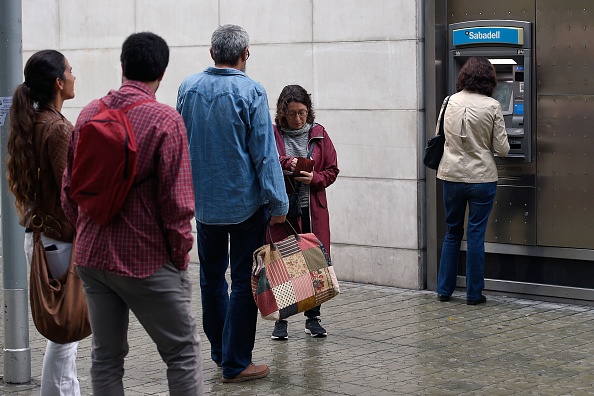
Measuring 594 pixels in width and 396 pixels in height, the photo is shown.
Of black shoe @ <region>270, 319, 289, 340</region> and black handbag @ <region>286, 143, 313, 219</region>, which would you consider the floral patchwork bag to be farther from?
black shoe @ <region>270, 319, 289, 340</region>

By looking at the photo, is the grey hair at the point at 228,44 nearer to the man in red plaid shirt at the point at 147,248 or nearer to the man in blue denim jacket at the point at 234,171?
the man in blue denim jacket at the point at 234,171

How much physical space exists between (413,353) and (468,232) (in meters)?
1.76

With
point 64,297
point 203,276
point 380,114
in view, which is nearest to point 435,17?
point 380,114

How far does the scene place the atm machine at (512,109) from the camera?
8.41 m

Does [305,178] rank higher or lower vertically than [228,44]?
lower

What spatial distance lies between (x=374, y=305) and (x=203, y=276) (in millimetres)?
2460

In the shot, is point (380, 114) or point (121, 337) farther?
point (380, 114)

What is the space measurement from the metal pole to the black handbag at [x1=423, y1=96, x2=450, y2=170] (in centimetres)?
338

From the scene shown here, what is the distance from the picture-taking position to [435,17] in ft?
28.7

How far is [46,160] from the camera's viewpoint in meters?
4.94

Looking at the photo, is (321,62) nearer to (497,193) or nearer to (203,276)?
(497,193)

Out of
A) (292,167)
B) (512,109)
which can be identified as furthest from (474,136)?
A: (292,167)

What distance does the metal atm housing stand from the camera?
8.20 meters

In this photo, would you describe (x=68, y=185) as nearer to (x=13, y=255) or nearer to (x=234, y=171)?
(x=234, y=171)
